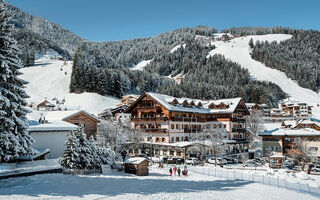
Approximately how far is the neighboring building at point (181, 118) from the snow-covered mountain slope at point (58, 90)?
3221cm

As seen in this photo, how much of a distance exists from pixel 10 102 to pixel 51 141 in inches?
529

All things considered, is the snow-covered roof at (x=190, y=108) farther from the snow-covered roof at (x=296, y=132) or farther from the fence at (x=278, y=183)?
the fence at (x=278, y=183)

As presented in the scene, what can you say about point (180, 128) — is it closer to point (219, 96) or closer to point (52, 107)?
point (52, 107)

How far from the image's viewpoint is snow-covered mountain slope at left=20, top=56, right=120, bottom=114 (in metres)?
96.4

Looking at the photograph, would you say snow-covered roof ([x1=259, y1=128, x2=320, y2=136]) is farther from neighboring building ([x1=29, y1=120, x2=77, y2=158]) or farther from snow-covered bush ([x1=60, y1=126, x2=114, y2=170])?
neighboring building ([x1=29, y1=120, x2=77, y2=158])

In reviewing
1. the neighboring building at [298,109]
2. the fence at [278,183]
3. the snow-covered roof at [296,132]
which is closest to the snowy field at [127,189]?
the fence at [278,183]

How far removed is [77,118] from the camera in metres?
43.6

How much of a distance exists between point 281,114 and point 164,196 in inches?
4587

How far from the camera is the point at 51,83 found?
11888cm

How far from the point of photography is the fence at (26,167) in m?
21.6

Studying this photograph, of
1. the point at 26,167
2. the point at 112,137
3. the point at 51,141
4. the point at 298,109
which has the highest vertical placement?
the point at 298,109

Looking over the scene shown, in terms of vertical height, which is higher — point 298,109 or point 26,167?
point 298,109

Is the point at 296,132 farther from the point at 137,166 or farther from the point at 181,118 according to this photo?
the point at 137,166

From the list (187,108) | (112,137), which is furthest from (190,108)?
(112,137)
